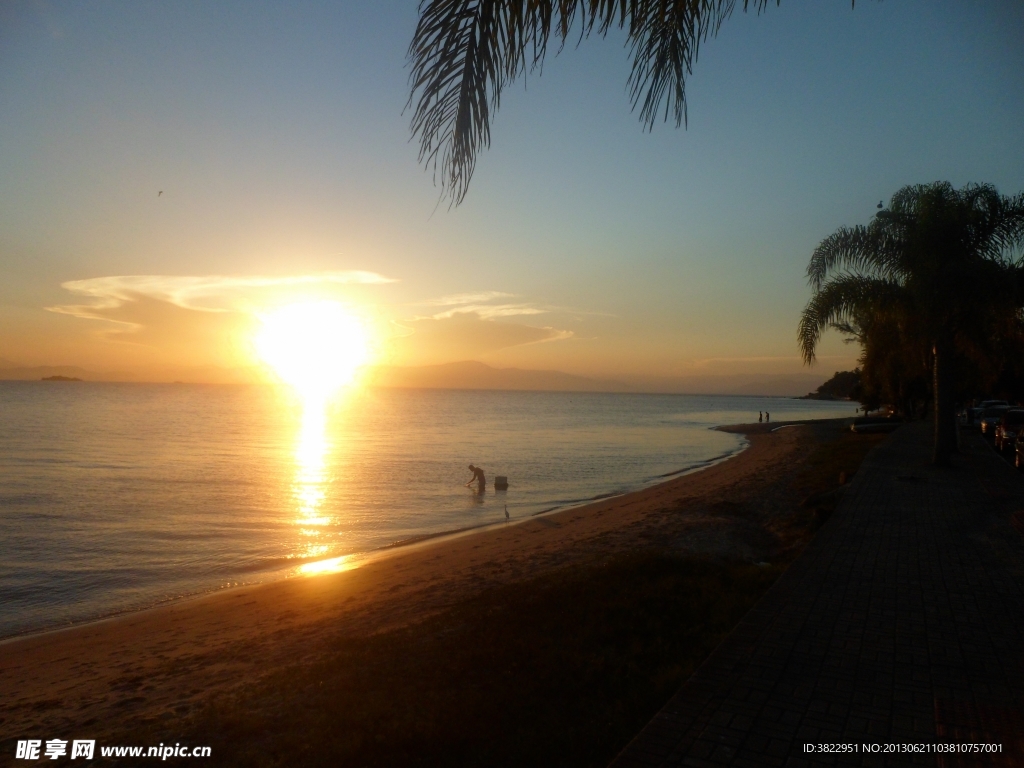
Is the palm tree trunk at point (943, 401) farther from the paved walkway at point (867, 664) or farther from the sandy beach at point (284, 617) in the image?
the paved walkway at point (867, 664)

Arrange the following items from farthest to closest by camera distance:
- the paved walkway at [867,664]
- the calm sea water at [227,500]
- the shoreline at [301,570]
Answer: the calm sea water at [227,500] → the shoreline at [301,570] → the paved walkway at [867,664]

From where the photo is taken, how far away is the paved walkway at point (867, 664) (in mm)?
4059

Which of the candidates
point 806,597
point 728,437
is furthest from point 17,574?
point 728,437

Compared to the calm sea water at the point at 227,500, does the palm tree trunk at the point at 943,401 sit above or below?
above

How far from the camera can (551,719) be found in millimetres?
5113

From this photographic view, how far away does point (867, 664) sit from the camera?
5227mm

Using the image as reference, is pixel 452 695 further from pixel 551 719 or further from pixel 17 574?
pixel 17 574

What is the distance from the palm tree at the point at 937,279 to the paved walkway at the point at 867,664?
356 inches

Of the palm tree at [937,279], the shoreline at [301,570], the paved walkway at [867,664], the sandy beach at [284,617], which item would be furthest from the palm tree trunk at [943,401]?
the shoreline at [301,570]

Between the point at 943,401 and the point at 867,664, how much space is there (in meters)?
16.7

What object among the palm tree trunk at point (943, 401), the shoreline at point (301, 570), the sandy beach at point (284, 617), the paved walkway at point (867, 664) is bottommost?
the shoreline at point (301, 570)

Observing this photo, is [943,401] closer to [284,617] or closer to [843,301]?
[843,301]

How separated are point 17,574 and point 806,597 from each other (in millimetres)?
15429

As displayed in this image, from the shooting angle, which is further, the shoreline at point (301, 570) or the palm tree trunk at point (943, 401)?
the palm tree trunk at point (943, 401)
